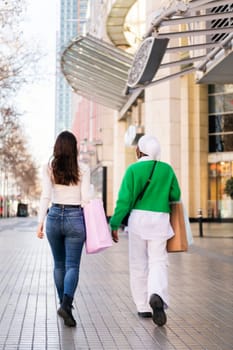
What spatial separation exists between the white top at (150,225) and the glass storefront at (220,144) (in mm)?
34262

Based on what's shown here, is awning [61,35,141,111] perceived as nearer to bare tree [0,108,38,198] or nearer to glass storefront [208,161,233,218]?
bare tree [0,108,38,198]

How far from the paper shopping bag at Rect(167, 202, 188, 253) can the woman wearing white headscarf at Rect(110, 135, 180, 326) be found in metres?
0.07

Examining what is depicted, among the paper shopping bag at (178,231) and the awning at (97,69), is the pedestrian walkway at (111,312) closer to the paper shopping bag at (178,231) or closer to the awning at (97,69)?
the paper shopping bag at (178,231)

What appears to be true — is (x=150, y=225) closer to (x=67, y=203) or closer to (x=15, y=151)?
(x=67, y=203)

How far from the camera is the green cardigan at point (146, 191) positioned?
22.5 feet

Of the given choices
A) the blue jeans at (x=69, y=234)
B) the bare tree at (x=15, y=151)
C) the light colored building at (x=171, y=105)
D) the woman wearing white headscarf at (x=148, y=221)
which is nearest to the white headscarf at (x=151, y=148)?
the woman wearing white headscarf at (x=148, y=221)

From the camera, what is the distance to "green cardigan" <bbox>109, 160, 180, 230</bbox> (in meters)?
6.87

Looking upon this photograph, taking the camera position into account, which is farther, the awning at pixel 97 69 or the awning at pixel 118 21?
the awning at pixel 118 21

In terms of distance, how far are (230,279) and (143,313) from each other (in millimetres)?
4272

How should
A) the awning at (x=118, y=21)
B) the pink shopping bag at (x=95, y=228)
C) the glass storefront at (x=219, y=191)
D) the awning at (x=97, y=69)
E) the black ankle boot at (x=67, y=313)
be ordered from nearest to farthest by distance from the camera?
the black ankle boot at (x=67, y=313)
the pink shopping bag at (x=95, y=228)
the awning at (x=97, y=69)
the awning at (x=118, y=21)
the glass storefront at (x=219, y=191)

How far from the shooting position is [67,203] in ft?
22.5

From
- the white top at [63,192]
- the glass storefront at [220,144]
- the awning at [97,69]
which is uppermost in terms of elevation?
the awning at [97,69]

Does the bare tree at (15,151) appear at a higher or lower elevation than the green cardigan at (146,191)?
higher

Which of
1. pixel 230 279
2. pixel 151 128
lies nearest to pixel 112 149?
pixel 151 128
